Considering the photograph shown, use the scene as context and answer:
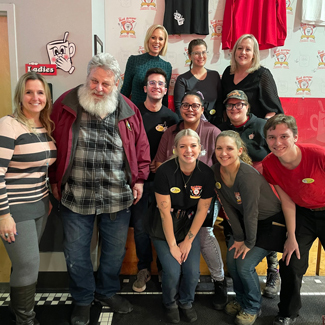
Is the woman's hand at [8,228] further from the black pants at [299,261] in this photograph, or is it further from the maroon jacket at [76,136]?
the black pants at [299,261]

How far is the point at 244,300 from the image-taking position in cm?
187

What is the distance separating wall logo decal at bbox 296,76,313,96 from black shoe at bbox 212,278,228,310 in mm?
2473

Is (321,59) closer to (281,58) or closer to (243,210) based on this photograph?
(281,58)

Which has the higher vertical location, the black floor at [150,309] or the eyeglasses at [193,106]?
the eyeglasses at [193,106]

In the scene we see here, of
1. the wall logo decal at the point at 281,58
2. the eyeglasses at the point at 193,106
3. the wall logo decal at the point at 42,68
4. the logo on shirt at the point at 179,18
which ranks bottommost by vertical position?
the eyeglasses at the point at 193,106

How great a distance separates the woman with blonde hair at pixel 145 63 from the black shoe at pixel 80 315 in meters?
1.77

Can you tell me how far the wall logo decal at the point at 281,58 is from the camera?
3.13 meters

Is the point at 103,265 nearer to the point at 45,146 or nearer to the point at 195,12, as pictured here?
the point at 45,146

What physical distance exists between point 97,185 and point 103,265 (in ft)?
2.03

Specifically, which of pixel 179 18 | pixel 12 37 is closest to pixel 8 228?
pixel 12 37

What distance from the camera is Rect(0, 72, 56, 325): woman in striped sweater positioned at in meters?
1.52

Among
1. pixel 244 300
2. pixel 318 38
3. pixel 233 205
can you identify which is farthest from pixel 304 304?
pixel 318 38

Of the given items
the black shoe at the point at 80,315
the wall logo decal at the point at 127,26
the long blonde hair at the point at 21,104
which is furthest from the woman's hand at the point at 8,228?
the wall logo decal at the point at 127,26

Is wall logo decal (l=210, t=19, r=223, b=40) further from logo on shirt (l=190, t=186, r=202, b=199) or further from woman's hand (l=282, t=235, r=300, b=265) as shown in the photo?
woman's hand (l=282, t=235, r=300, b=265)
